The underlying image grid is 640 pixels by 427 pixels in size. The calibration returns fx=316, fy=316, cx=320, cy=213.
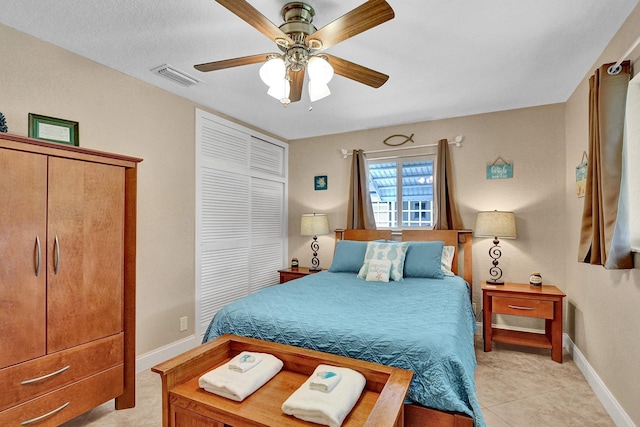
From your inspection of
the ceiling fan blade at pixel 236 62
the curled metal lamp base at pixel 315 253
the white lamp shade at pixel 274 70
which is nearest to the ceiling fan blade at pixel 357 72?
the white lamp shade at pixel 274 70

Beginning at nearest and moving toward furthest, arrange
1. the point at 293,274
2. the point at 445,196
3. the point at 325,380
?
the point at 325,380 → the point at 445,196 → the point at 293,274

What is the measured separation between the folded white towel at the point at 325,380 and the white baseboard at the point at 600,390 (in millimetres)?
1752

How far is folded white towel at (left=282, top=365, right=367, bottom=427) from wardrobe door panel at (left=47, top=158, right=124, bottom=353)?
4.68 feet

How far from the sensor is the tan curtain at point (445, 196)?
3.53m

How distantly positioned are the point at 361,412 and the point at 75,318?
171 centimetres

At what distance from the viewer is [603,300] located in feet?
7.26

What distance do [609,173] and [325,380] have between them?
1.99m

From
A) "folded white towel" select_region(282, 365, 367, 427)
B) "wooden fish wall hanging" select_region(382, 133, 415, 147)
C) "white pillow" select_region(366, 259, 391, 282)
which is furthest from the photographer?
"wooden fish wall hanging" select_region(382, 133, 415, 147)

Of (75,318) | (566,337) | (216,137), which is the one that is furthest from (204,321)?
(566,337)

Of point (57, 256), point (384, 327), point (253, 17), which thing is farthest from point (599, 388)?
point (57, 256)

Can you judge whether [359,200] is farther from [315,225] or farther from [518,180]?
[518,180]

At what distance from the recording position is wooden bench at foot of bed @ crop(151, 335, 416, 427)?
122 centimetres

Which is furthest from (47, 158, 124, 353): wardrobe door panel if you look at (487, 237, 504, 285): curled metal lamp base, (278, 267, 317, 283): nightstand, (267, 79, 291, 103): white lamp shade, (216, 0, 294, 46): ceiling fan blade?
(487, 237, 504, 285): curled metal lamp base

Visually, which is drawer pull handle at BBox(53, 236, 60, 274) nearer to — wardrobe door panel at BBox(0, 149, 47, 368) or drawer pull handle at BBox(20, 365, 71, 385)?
wardrobe door panel at BBox(0, 149, 47, 368)
